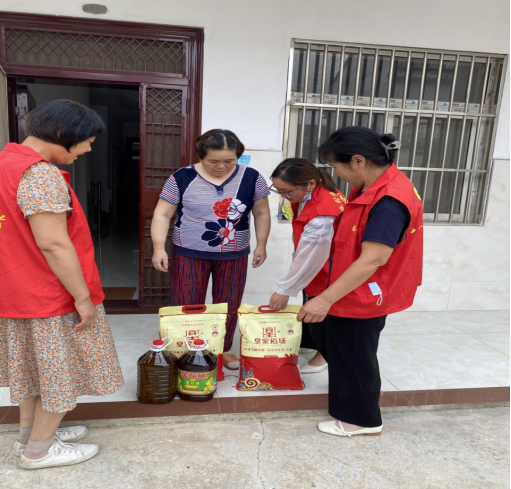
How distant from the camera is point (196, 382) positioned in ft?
6.67

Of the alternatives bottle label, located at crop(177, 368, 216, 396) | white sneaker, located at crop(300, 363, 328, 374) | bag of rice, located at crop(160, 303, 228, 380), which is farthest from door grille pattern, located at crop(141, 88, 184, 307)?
white sneaker, located at crop(300, 363, 328, 374)

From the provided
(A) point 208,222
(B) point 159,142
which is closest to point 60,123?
(A) point 208,222

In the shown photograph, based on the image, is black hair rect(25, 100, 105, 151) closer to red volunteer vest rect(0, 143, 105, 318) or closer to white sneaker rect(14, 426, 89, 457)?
red volunteer vest rect(0, 143, 105, 318)

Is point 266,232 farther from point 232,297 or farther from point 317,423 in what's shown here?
point 317,423

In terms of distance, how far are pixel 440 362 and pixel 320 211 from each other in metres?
1.45

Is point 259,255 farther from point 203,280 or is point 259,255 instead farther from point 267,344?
point 267,344

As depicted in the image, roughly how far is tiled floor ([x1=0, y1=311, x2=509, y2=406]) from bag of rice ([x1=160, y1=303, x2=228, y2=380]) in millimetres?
293

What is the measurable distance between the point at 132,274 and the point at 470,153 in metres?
3.42

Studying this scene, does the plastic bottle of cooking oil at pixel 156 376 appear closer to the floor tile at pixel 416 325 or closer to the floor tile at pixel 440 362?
the floor tile at pixel 440 362

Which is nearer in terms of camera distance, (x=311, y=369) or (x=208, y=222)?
(x=208, y=222)

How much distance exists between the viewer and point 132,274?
453cm


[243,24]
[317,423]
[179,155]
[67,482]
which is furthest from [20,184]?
[243,24]

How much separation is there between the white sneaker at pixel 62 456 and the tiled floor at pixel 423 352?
1.23 ft

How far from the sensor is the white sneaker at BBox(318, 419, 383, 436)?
1.89m
